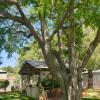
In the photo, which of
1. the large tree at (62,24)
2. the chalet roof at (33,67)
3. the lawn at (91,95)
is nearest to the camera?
the large tree at (62,24)

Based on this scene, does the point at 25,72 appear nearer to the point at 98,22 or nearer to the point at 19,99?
the point at 19,99

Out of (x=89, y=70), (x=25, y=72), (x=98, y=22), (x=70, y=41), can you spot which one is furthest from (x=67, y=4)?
(x=89, y=70)

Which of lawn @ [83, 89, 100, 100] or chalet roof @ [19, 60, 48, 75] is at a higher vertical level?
chalet roof @ [19, 60, 48, 75]

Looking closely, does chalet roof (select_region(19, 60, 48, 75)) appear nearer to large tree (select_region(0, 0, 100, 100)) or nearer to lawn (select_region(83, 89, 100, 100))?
lawn (select_region(83, 89, 100, 100))

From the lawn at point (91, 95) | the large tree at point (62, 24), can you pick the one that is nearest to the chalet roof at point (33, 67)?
the lawn at point (91, 95)

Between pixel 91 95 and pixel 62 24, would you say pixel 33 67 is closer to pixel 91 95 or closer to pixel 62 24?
pixel 91 95

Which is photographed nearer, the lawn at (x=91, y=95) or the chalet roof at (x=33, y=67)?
the lawn at (x=91, y=95)

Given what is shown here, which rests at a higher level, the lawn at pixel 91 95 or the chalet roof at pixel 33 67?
the chalet roof at pixel 33 67

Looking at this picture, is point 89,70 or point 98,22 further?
point 89,70

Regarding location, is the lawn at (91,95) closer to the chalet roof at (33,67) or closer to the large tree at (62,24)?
the chalet roof at (33,67)

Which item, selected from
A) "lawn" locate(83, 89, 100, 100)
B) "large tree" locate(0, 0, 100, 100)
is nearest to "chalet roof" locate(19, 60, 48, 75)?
"lawn" locate(83, 89, 100, 100)

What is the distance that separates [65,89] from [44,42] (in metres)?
2.75

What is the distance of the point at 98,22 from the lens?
48.9 feet

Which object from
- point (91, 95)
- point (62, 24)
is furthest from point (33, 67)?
point (62, 24)
